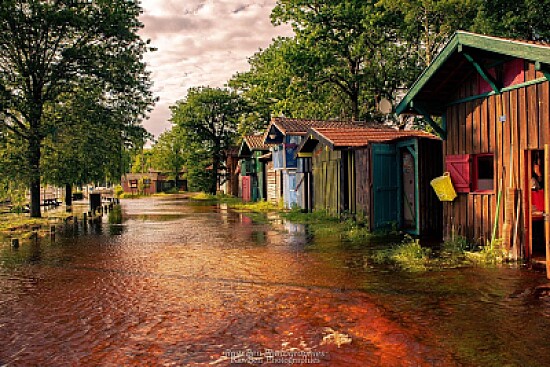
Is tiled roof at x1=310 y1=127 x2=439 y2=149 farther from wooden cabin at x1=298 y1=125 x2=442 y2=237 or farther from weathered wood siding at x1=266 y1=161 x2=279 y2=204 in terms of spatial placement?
weathered wood siding at x1=266 y1=161 x2=279 y2=204

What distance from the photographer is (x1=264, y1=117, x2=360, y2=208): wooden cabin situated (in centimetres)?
2558

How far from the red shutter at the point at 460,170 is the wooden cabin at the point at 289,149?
512 inches

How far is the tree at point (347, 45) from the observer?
30.1 meters

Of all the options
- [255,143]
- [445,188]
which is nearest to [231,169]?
[255,143]

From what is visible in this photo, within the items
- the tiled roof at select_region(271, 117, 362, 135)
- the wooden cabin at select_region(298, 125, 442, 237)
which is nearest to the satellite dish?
the tiled roof at select_region(271, 117, 362, 135)

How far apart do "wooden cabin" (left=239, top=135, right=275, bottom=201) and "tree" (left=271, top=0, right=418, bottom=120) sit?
7.48 meters

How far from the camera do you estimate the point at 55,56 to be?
24172 millimetres

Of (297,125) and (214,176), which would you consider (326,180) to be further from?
(214,176)

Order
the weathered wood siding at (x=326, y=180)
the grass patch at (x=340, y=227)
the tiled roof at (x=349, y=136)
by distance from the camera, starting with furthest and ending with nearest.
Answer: the weathered wood siding at (x=326, y=180) < the tiled roof at (x=349, y=136) < the grass patch at (x=340, y=227)

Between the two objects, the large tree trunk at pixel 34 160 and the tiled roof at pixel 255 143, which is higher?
the tiled roof at pixel 255 143

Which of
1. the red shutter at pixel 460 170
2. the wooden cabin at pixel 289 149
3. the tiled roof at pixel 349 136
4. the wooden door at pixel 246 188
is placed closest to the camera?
the red shutter at pixel 460 170

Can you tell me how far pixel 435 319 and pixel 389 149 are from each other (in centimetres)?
997

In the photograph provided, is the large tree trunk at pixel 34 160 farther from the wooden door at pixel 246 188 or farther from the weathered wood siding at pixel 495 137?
the wooden door at pixel 246 188

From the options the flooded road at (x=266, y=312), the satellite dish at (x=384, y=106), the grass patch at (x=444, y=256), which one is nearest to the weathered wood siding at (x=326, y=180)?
the grass patch at (x=444, y=256)
